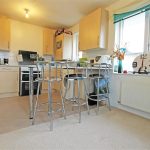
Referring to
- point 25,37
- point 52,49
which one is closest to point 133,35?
point 52,49

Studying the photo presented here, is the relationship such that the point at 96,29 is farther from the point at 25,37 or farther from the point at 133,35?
the point at 25,37

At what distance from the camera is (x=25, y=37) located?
4.45 m

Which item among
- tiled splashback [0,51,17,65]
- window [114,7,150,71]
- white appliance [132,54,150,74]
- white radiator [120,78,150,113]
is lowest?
white radiator [120,78,150,113]

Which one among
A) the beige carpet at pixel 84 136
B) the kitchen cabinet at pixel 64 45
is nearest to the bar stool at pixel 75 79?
the beige carpet at pixel 84 136

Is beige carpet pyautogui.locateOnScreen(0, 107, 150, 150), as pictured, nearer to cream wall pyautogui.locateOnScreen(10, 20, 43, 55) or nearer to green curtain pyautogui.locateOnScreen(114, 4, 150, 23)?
green curtain pyautogui.locateOnScreen(114, 4, 150, 23)

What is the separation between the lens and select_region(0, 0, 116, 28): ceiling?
3006 millimetres

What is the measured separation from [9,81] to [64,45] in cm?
199

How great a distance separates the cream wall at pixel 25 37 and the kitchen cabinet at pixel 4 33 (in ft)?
1.03

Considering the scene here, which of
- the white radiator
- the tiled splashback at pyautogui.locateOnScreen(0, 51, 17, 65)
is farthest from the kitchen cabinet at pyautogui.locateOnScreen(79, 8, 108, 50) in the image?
the tiled splashback at pyautogui.locateOnScreen(0, 51, 17, 65)

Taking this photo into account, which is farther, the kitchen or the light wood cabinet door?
the light wood cabinet door

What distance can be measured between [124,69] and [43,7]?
2379mm

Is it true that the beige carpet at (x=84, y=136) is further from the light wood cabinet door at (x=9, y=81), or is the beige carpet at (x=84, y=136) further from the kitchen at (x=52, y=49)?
the light wood cabinet door at (x=9, y=81)

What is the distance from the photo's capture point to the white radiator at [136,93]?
2.20m

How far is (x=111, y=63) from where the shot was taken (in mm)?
2941
